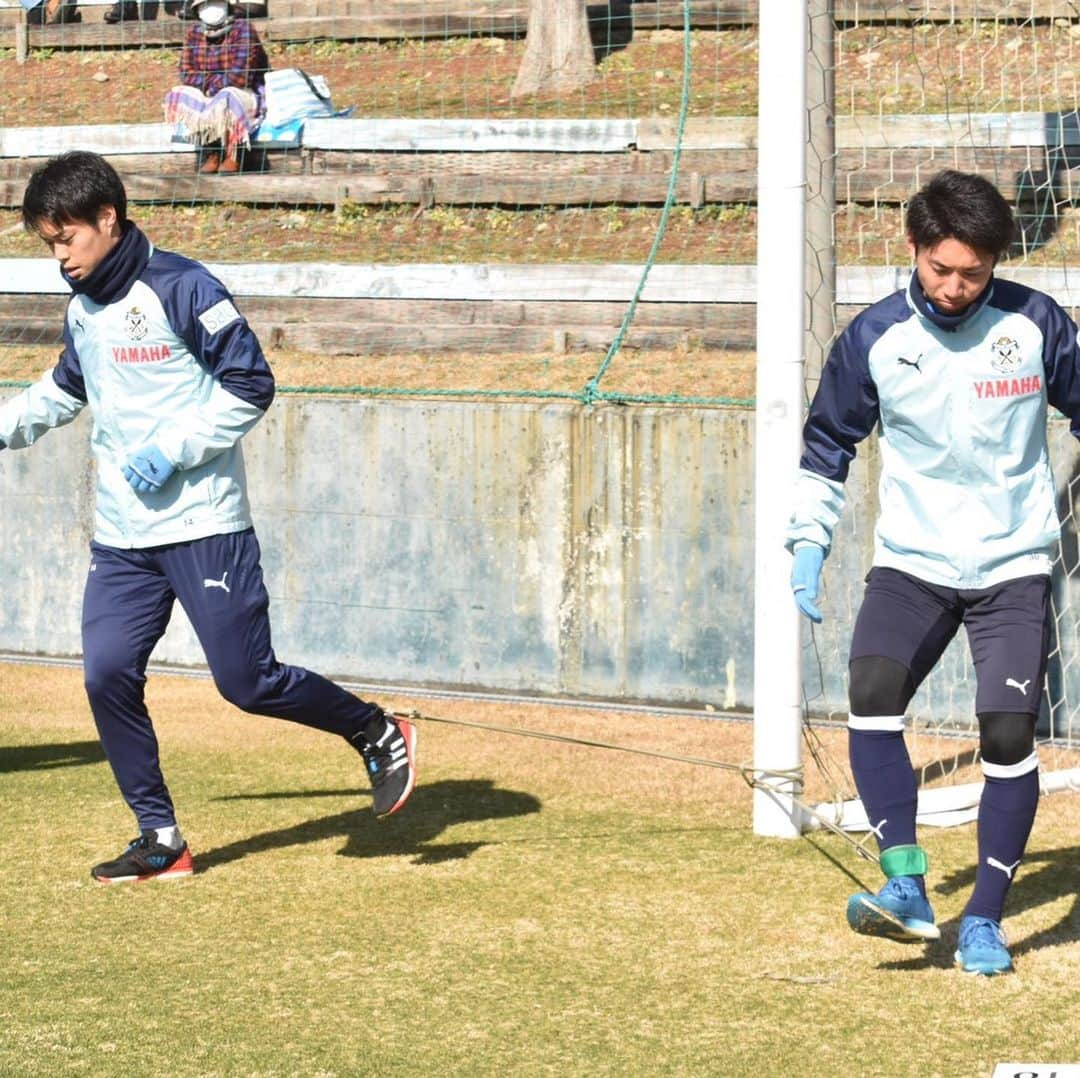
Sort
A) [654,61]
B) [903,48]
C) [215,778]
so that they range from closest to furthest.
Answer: [215,778] < [903,48] < [654,61]

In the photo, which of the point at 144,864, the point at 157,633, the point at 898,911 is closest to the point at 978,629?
the point at 898,911

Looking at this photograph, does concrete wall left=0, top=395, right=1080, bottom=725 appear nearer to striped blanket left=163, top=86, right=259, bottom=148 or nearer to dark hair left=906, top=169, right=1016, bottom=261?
dark hair left=906, top=169, right=1016, bottom=261

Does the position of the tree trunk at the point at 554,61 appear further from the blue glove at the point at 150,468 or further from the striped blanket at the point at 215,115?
the blue glove at the point at 150,468

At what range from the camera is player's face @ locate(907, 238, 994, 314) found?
4074mm

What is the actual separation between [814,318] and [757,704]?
3.92ft

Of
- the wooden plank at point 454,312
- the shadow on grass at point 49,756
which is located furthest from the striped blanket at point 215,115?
the shadow on grass at point 49,756

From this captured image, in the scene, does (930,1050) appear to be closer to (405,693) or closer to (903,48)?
(405,693)

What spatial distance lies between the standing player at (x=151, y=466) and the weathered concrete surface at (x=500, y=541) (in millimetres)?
2322

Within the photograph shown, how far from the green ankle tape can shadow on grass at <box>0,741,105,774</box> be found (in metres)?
3.28

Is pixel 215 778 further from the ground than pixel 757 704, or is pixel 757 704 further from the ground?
pixel 757 704

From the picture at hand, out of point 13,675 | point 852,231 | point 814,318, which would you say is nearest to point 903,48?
point 852,231

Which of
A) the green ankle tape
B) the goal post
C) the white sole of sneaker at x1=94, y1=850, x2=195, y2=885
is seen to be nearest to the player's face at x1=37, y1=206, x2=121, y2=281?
the white sole of sneaker at x1=94, y1=850, x2=195, y2=885

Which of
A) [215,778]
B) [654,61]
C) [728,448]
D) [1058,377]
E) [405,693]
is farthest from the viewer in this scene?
[654,61]

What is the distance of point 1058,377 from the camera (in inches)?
168
